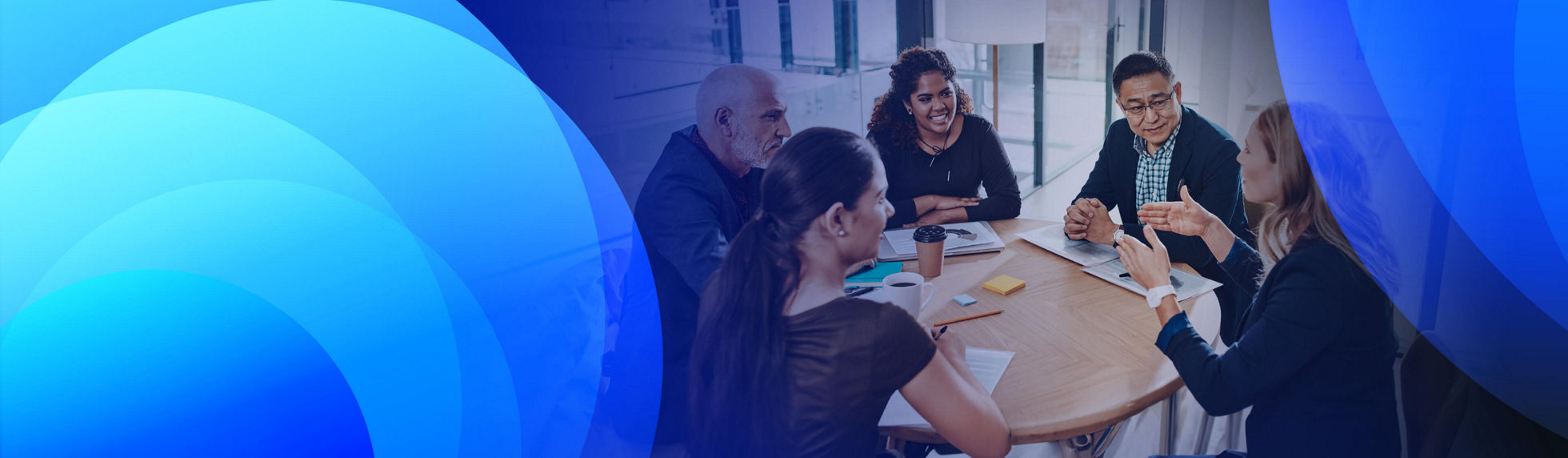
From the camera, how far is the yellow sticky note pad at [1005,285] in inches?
75.5

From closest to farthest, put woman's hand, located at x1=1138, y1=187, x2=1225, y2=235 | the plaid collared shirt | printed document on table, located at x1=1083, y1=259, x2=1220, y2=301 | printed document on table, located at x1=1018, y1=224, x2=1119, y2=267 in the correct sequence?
printed document on table, located at x1=1083, y1=259, x2=1220, y2=301
woman's hand, located at x1=1138, y1=187, x2=1225, y2=235
printed document on table, located at x1=1018, y1=224, x2=1119, y2=267
the plaid collared shirt

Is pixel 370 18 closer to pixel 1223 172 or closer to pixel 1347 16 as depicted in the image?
pixel 1223 172

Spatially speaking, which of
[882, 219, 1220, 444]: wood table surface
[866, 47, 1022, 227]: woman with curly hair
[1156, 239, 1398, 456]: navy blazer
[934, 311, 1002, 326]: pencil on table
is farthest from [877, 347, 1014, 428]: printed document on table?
[866, 47, 1022, 227]: woman with curly hair

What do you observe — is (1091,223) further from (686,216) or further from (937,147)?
(686,216)

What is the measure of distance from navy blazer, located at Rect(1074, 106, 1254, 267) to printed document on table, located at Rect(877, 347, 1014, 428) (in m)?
0.84

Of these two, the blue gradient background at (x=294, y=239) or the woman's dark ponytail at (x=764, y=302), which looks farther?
the woman's dark ponytail at (x=764, y=302)

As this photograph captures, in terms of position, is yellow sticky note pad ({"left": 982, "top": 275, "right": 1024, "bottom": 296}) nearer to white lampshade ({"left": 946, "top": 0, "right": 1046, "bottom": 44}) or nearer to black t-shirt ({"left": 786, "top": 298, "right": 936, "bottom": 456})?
black t-shirt ({"left": 786, "top": 298, "right": 936, "bottom": 456})

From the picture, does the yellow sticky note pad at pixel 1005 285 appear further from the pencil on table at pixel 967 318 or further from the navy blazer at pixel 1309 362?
the navy blazer at pixel 1309 362

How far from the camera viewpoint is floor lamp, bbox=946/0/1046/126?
313cm

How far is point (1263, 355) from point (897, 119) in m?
1.38

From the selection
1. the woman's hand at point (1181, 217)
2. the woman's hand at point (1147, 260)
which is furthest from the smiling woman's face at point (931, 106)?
the woman's hand at point (1147, 260)

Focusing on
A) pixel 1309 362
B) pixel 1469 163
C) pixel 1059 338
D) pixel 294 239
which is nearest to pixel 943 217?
pixel 1059 338

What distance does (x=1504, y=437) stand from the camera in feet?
5.50

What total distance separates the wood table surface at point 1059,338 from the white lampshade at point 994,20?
4.05ft
